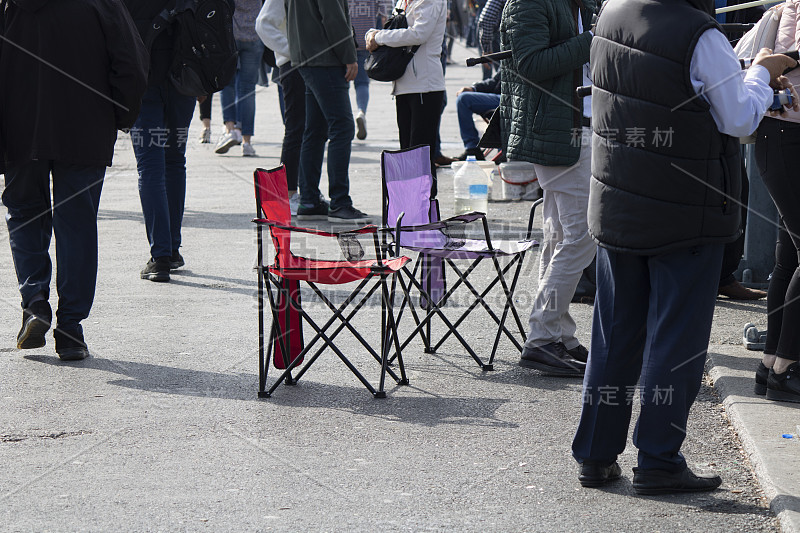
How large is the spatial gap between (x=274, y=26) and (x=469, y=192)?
7.50 feet

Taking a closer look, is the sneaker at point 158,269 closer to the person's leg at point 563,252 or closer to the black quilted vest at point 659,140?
the person's leg at point 563,252

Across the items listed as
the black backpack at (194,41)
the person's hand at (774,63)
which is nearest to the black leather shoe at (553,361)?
the person's hand at (774,63)

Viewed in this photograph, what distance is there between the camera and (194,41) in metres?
7.47

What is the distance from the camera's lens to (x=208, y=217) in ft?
33.2

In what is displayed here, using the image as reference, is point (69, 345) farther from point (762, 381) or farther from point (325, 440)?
point (762, 381)

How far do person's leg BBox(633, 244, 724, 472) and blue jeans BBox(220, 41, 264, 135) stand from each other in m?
10.2

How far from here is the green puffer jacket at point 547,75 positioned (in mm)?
5309

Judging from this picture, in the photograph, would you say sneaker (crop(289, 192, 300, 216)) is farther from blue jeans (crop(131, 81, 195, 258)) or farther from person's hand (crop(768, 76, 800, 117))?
person's hand (crop(768, 76, 800, 117))

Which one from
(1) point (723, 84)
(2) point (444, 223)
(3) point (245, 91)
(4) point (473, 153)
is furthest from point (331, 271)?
(3) point (245, 91)

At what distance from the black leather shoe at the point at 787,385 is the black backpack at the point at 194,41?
4191 millimetres

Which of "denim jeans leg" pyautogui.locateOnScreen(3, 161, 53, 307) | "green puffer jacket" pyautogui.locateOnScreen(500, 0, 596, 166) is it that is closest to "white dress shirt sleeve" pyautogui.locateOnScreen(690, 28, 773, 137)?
"green puffer jacket" pyautogui.locateOnScreen(500, 0, 596, 166)

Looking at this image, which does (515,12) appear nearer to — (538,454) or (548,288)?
(548,288)

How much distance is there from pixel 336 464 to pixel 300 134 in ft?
Answer: 20.2

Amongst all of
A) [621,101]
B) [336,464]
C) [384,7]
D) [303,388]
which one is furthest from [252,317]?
[384,7]
